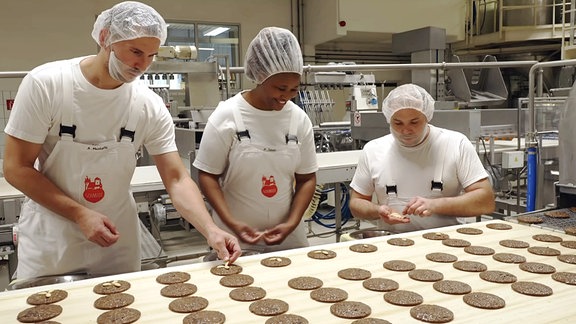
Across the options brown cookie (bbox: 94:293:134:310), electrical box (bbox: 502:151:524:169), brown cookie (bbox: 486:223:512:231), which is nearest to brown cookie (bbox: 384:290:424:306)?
brown cookie (bbox: 94:293:134:310)

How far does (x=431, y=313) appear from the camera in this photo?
1.11 metres

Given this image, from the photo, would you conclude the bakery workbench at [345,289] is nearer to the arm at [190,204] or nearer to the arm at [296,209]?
the arm at [190,204]

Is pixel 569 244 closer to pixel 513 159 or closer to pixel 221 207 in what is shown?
pixel 221 207

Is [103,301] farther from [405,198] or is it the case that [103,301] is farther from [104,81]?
[405,198]

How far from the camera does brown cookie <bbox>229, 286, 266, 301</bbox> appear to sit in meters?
1.22

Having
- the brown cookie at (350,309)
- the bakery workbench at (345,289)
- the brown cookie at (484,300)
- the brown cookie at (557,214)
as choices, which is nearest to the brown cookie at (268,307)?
the bakery workbench at (345,289)

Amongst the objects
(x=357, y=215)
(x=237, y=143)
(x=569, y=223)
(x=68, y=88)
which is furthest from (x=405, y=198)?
(x=68, y=88)

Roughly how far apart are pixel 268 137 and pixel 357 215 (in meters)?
0.56

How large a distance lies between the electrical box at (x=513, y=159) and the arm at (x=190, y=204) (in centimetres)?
245

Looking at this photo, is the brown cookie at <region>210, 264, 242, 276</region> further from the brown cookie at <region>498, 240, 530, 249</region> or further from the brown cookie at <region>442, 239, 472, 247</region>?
the brown cookie at <region>498, 240, 530, 249</region>

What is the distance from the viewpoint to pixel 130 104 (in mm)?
1589

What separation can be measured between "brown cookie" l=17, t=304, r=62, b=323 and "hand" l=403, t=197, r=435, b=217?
49.9 inches

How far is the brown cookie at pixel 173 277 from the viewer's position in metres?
1.34

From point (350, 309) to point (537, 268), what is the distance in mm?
630
